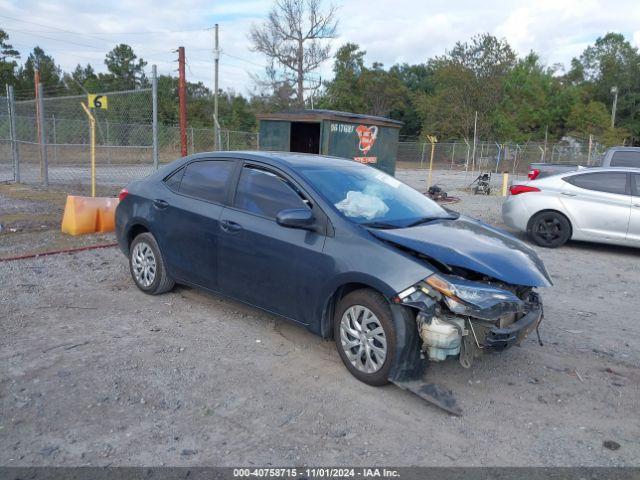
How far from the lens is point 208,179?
5.18 metres

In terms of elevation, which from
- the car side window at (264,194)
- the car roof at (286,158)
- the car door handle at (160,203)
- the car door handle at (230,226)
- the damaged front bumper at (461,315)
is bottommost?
the damaged front bumper at (461,315)

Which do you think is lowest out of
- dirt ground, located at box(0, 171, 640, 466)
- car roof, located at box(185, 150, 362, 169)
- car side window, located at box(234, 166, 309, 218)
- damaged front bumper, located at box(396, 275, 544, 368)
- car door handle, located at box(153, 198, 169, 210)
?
dirt ground, located at box(0, 171, 640, 466)

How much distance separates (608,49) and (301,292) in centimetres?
8534

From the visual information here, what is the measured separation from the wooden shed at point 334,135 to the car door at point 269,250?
708cm

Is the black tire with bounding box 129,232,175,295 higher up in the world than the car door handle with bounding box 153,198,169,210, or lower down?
lower down

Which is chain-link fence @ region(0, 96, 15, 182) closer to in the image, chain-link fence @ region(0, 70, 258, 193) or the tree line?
chain-link fence @ region(0, 70, 258, 193)

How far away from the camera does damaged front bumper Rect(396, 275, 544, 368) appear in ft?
11.8

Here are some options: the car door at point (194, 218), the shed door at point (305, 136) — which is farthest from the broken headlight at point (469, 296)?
the shed door at point (305, 136)

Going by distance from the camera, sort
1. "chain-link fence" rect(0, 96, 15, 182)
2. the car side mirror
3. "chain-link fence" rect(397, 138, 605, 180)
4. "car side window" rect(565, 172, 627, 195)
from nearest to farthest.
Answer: the car side mirror < "car side window" rect(565, 172, 627, 195) < "chain-link fence" rect(0, 96, 15, 182) < "chain-link fence" rect(397, 138, 605, 180)

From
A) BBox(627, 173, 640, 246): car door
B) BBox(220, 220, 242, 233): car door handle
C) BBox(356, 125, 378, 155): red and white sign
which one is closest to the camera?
BBox(220, 220, 242, 233): car door handle

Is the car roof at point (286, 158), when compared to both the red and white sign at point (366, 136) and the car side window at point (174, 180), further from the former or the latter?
the red and white sign at point (366, 136)

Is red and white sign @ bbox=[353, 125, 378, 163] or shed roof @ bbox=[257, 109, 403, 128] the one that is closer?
shed roof @ bbox=[257, 109, 403, 128]

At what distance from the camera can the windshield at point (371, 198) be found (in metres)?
4.36

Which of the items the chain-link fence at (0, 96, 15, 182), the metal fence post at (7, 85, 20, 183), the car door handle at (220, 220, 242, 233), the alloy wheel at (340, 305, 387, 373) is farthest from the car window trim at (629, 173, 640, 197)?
the chain-link fence at (0, 96, 15, 182)
